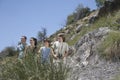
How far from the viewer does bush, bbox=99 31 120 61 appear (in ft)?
45.4

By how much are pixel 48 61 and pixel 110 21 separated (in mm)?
A: 12669

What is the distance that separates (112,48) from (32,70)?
707 centimetres

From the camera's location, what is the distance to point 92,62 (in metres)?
14.6

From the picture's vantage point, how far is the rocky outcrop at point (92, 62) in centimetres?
1144

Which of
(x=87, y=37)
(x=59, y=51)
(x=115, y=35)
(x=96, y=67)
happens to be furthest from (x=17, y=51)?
(x=87, y=37)

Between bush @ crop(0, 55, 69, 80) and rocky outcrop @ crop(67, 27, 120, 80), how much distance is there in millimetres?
2322

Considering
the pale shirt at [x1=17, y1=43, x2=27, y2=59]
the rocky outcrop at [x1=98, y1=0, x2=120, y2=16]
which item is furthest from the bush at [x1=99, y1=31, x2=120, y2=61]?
the rocky outcrop at [x1=98, y1=0, x2=120, y2=16]

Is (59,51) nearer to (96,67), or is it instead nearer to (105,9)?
(96,67)

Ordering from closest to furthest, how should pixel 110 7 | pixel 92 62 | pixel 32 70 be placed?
pixel 32 70, pixel 92 62, pixel 110 7

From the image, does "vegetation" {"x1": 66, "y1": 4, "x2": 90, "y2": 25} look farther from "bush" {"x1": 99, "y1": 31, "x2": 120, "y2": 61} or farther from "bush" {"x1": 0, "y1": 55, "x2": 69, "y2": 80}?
"bush" {"x1": 0, "y1": 55, "x2": 69, "y2": 80}

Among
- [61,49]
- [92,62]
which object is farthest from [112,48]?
[61,49]

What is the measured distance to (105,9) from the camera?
25672 millimetres

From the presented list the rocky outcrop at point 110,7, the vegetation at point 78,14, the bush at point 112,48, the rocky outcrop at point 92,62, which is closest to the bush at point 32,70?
the rocky outcrop at point 92,62

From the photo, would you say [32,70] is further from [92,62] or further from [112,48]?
[92,62]
